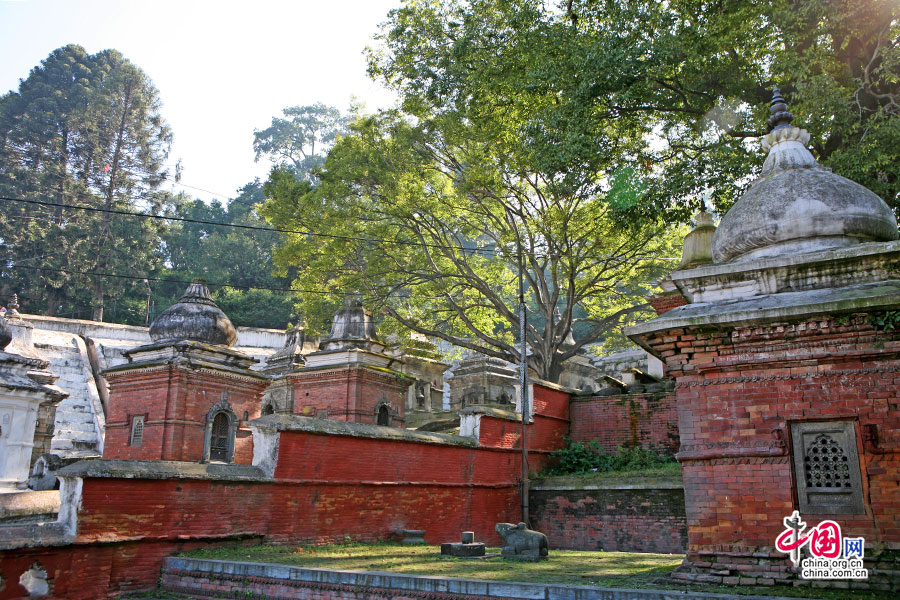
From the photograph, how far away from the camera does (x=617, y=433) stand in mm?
15742

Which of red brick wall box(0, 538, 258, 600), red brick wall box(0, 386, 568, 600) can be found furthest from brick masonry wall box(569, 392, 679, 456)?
red brick wall box(0, 538, 258, 600)

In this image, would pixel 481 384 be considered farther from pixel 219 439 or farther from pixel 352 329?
pixel 219 439

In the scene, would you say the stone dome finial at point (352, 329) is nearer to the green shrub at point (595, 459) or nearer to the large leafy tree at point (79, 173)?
the green shrub at point (595, 459)

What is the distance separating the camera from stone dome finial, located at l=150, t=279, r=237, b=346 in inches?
593

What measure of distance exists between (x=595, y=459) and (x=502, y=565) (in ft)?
24.8

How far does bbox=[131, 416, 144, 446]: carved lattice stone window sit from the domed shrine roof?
37.5 feet

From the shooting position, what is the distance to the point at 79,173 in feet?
131

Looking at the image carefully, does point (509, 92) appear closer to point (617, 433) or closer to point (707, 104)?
point (707, 104)

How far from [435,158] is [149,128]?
2968cm

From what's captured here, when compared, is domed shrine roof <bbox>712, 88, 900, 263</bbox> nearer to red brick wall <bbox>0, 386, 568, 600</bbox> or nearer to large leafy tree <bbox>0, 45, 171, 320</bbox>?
red brick wall <bbox>0, 386, 568, 600</bbox>

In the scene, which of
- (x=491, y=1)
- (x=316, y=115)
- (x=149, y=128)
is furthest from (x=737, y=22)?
(x=316, y=115)

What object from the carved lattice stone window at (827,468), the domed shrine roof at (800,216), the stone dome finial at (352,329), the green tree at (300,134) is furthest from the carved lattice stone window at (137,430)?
the green tree at (300,134)

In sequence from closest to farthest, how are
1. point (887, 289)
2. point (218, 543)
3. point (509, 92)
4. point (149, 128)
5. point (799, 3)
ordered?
point (887, 289) → point (218, 543) → point (799, 3) → point (509, 92) → point (149, 128)

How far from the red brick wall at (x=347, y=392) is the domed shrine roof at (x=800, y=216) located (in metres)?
11.7
